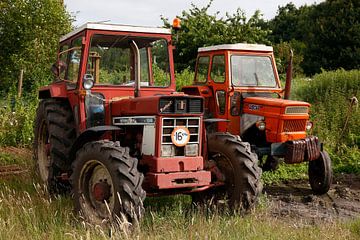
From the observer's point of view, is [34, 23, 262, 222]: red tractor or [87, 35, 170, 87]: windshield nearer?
[34, 23, 262, 222]: red tractor

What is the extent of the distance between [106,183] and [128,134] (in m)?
0.90

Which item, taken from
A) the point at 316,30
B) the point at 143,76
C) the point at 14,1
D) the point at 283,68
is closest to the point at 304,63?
the point at 316,30

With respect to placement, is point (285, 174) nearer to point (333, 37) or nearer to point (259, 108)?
point (259, 108)

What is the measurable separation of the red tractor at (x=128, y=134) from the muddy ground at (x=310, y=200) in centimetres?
99

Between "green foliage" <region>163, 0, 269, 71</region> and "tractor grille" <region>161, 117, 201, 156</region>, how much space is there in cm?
1352

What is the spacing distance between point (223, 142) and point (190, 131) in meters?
0.80

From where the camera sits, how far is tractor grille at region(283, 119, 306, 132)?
334 inches

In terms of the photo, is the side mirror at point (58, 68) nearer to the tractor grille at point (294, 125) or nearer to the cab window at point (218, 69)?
the cab window at point (218, 69)

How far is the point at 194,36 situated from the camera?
64.6 ft

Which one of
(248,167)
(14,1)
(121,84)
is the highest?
(14,1)

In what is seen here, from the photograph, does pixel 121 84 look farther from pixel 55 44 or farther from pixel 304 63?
pixel 304 63

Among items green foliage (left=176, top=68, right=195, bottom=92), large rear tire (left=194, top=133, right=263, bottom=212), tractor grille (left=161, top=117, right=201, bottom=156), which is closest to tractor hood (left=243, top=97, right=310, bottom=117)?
large rear tire (left=194, top=133, right=263, bottom=212)

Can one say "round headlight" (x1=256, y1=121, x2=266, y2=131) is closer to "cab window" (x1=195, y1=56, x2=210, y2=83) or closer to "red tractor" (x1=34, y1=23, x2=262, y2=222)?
"cab window" (x1=195, y1=56, x2=210, y2=83)

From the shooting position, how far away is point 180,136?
582 centimetres
